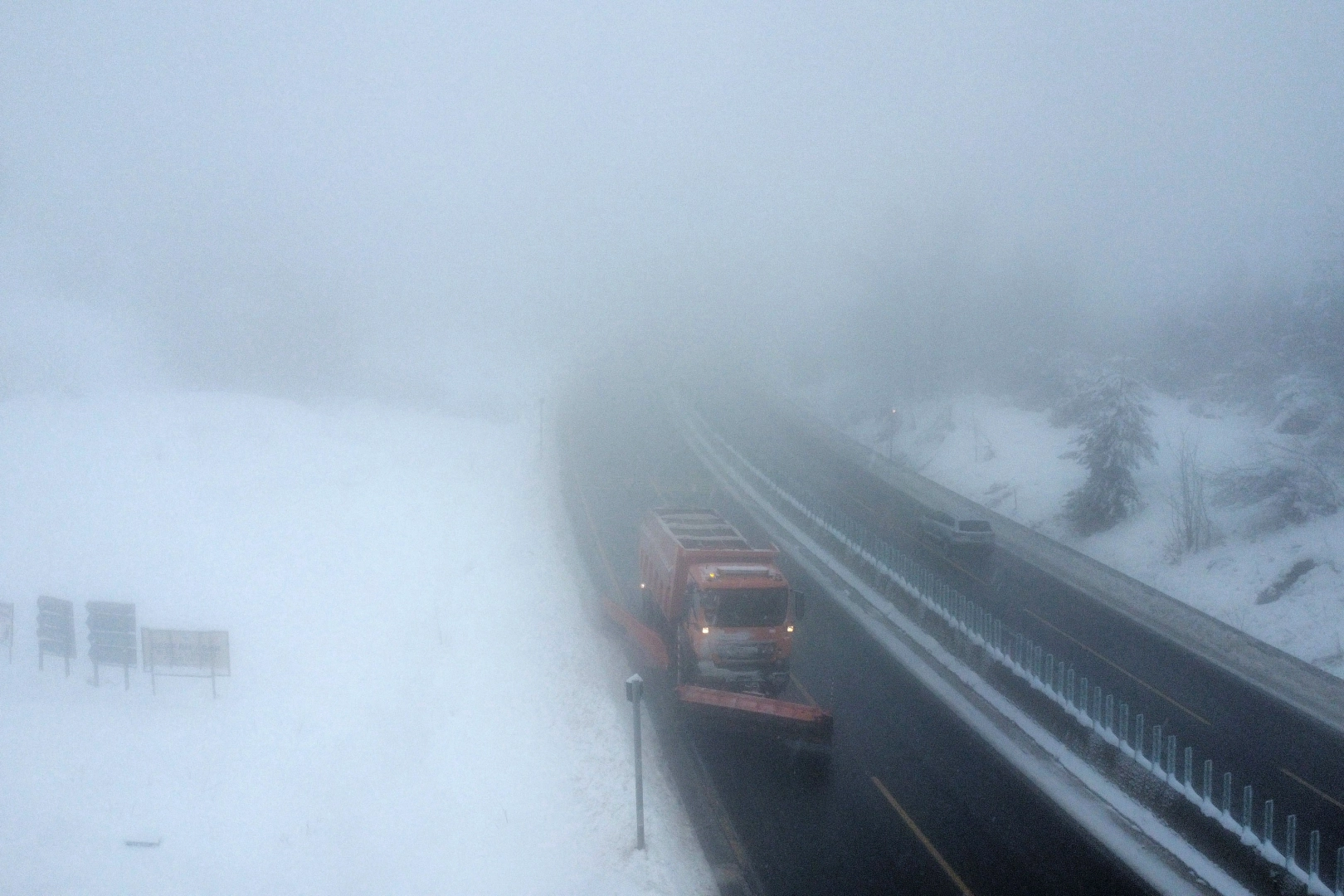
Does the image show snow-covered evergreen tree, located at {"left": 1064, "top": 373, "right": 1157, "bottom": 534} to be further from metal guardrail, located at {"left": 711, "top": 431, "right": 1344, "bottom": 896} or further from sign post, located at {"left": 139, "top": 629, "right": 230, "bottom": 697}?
sign post, located at {"left": 139, "top": 629, "right": 230, "bottom": 697}

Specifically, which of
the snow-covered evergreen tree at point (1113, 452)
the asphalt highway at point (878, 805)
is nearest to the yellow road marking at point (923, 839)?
the asphalt highway at point (878, 805)

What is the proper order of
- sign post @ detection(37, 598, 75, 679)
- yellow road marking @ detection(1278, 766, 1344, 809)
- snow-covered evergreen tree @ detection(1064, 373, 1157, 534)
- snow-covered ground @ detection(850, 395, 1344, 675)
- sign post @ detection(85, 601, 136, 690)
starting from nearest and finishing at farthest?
yellow road marking @ detection(1278, 766, 1344, 809), sign post @ detection(85, 601, 136, 690), sign post @ detection(37, 598, 75, 679), snow-covered ground @ detection(850, 395, 1344, 675), snow-covered evergreen tree @ detection(1064, 373, 1157, 534)

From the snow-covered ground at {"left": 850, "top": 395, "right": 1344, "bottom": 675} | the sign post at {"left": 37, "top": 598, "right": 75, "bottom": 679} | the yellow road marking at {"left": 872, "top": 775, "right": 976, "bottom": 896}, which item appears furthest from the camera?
the snow-covered ground at {"left": 850, "top": 395, "right": 1344, "bottom": 675}

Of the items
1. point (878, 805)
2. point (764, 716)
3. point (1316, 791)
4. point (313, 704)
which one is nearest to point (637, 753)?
point (764, 716)

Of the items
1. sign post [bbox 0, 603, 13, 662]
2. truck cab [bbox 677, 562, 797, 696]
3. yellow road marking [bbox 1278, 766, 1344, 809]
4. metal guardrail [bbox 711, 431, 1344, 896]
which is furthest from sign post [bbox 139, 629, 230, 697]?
yellow road marking [bbox 1278, 766, 1344, 809]

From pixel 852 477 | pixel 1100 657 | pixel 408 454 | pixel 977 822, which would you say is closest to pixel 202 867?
pixel 977 822

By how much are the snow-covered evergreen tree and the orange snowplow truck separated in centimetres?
2419

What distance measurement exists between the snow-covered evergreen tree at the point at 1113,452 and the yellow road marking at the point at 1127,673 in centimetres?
1292

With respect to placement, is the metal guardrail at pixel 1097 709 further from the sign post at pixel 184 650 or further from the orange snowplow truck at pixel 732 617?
the sign post at pixel 184 650

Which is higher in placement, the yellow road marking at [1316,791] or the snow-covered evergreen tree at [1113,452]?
the snow-covered evergreen tree at [1113,452]

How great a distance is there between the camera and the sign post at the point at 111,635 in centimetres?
1902

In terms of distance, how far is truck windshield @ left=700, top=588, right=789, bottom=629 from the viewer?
679 inches

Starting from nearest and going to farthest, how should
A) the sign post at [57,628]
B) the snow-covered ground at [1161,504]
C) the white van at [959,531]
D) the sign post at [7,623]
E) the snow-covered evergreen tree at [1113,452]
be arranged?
the sign post at [57,628], the sign post at [7,623], the snow-covered ground at [1161,504], the white van at [959,531], the snow-covered evergreen tree at [1113,452]

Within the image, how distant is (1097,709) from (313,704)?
1802 cm
